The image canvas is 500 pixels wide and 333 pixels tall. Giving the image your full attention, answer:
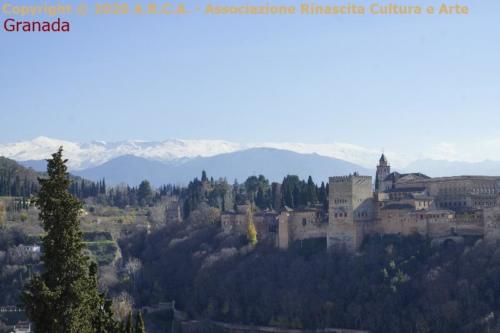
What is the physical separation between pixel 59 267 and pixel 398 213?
1475 inches

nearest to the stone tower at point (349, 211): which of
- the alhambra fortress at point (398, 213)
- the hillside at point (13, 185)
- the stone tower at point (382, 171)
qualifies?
the alhambra fortress at point (398, 213)

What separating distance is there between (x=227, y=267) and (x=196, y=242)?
6496 millimetres

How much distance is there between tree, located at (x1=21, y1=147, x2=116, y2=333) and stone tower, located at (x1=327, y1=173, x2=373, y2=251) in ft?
122

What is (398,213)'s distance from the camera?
51188 mm

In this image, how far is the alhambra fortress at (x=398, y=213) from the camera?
1923 inches

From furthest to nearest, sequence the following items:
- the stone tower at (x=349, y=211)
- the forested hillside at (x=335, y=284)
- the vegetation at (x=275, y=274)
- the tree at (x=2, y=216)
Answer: the tree at (x=2, y=216)
the stone tower at (x=349, y=211)
the vegetation at (x=275, y=274)
the forested hillside at (x=335, y=284)

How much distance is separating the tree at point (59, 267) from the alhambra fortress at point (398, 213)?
1371 inches

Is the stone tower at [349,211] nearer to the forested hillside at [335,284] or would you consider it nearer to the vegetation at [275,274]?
the forested hillside at [335,284]

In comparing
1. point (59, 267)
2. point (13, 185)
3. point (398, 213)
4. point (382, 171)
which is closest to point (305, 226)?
point (398, 213)

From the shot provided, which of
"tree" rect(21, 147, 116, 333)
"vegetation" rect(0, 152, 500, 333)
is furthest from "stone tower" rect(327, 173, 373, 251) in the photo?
"tree" rect(21, 147, 116, 333)

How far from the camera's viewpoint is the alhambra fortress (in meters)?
48.8

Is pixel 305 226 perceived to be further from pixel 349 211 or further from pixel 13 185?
pixel 13 185

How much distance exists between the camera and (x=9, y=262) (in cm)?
6241

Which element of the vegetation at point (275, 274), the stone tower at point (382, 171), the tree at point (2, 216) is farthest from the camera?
the tree at point (2, 216)
